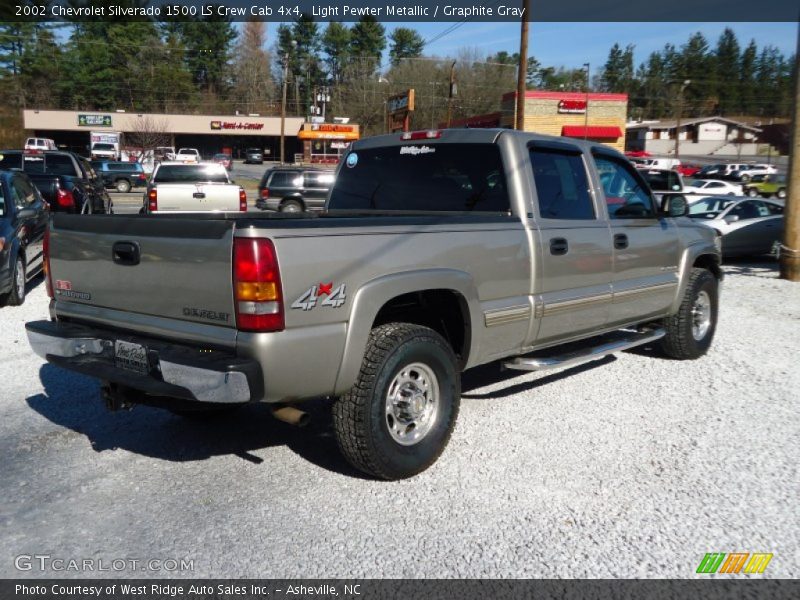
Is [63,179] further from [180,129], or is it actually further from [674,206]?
[180,129]

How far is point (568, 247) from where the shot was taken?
4.94 metres

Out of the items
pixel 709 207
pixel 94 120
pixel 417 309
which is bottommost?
pixel 417 309

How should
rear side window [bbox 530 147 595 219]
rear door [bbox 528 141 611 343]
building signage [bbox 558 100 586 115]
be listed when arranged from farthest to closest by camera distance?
building signage [bbox 558 100 586 115] < rear side window [bbox 530 147 595 219] < rear door [bbox 528 141 611 343]

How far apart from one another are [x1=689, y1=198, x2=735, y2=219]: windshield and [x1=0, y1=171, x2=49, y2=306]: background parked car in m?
13.3

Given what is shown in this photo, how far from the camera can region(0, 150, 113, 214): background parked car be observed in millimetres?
12414

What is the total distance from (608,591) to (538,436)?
69.9 inches

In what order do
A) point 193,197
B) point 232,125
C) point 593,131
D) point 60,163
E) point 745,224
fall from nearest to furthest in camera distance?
point 193,197
point 745,224
point 60,163
point 593,131
point 232,125

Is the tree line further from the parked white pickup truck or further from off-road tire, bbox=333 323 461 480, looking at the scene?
off-road tire, bbox=333 323 461 480

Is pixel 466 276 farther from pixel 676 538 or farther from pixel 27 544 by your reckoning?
pixel 27 544

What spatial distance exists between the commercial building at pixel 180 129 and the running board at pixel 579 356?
62279mm

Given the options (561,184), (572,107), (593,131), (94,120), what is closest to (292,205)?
(561,184)

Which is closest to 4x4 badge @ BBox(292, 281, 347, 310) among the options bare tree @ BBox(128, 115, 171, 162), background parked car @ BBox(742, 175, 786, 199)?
background parked car @ BBox(742, 175, 786, 199)

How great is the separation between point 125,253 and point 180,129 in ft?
235

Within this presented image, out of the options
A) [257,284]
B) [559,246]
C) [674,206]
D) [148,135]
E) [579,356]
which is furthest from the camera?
[148,135]
